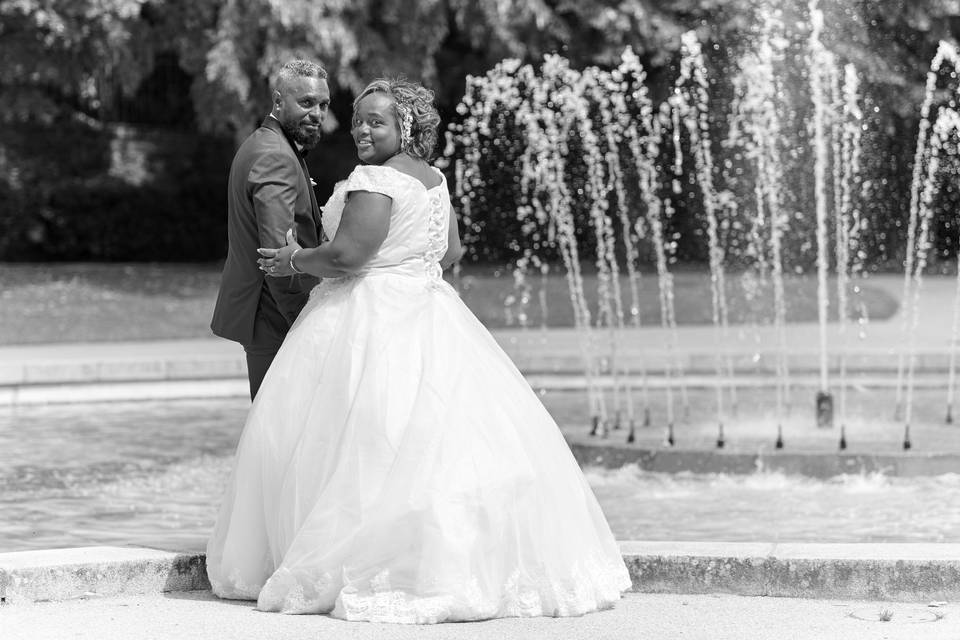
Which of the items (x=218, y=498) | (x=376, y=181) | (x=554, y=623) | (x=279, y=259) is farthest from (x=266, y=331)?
(x=218, y=498)

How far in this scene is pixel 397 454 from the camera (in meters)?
5.16

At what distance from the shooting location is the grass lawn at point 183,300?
1652 centimetres

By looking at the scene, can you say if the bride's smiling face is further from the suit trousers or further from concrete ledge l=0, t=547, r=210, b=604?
concrete ledge l=0, t=547, r=210, b=604

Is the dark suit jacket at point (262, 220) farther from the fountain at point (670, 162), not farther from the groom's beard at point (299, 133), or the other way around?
the fountain at point (670, 162)

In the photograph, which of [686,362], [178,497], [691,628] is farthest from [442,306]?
[686,362]

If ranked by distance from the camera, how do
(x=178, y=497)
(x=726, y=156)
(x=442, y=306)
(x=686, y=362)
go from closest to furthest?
(x=442, y=306), (x=178, y=497), (x=686, y=362), (x=726, y=156)

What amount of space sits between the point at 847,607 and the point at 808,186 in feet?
61.6

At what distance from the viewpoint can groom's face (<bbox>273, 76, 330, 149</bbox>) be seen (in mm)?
5523

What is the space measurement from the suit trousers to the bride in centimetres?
25

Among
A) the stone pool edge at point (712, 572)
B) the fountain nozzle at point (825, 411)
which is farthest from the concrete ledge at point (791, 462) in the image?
the stone pool edge at point (712, 572)

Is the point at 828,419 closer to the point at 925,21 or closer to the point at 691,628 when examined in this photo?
the point at 691,628

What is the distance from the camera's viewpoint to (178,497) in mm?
8148

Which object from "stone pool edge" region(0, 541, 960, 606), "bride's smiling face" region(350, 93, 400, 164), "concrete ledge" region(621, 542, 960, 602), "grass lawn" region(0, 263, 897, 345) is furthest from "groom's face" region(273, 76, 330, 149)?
"grass lawn" region(0, 263, 897, 345)

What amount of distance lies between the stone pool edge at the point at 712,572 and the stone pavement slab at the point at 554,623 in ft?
0.16
